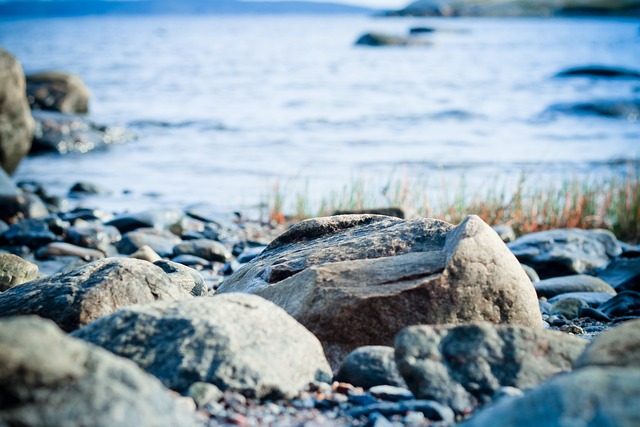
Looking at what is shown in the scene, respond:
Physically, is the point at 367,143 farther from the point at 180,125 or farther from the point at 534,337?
the point at 534,337

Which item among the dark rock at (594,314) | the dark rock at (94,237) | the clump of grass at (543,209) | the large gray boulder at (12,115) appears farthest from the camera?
the large gray boulder at (12,115)

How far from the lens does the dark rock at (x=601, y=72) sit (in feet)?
106

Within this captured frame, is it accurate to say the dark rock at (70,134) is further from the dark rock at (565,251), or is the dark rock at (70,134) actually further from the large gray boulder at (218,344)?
the large gray boulder at (218,344)

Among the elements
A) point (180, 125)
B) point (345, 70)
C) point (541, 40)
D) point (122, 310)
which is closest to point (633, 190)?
point (122, 310)

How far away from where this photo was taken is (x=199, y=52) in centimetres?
4997

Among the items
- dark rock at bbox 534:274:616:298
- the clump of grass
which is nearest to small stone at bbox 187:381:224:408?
dark rock at bbox 534:274:616:298

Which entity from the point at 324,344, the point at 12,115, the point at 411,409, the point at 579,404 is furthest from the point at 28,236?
the point at 579,404

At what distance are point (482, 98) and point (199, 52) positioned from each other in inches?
1148

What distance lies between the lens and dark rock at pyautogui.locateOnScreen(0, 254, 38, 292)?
194 inches

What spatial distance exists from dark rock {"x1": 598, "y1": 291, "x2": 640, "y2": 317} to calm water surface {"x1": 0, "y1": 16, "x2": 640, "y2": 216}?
3.74 m

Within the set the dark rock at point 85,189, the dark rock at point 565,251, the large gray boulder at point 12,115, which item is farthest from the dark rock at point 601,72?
the dark rock at point 565,251

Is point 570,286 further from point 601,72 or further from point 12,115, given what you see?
point 601,72

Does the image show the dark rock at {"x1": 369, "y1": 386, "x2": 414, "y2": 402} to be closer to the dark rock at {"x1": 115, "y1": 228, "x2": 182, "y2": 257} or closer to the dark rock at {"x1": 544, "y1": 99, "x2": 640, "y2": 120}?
the dark rock at {"x1": 115, "y1": 228, "x2": 182, "y2": 257}

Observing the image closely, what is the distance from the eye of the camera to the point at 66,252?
7.58 metres
